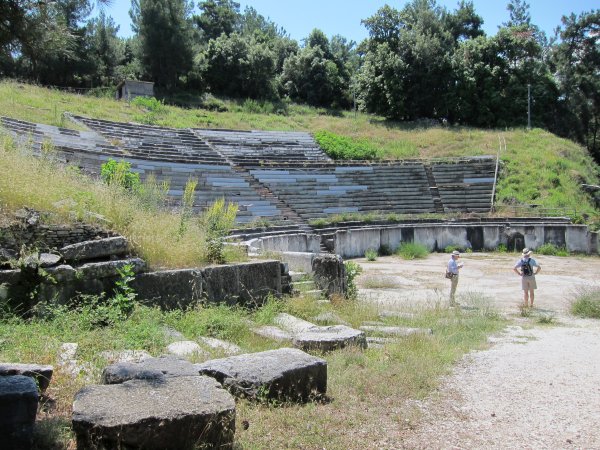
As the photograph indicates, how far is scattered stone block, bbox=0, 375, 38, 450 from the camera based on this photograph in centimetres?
372

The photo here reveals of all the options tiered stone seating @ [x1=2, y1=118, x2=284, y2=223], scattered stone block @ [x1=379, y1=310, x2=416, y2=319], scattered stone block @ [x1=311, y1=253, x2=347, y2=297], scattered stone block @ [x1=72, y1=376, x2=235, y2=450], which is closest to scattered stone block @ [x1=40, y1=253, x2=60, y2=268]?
scattered stone block @ [x1=72, y1=376, x2=235, y2=450]

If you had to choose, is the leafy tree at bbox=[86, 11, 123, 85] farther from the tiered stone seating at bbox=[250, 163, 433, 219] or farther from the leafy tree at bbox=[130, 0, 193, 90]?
the tiered stone seating at bbox=[250, 163, 433, 219]

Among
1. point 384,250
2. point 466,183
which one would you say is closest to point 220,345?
point 384,250

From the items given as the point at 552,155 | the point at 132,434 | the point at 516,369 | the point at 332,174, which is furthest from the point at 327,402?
→ the point at 552,155

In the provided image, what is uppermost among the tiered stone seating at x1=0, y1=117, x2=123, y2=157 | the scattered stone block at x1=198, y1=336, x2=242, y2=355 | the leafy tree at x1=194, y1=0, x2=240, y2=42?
the leafy tree at x1=194, y1=0, x2=240, y2=42

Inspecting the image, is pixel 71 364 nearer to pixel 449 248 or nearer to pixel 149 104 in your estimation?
pixel 449 248

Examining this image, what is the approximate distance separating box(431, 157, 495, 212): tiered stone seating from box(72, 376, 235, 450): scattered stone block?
2696 cm

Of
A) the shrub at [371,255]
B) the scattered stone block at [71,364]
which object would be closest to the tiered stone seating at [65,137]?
the shrub at [371,255]

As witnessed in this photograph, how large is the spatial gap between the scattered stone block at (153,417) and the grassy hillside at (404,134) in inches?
1064

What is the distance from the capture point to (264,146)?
37.1 meters

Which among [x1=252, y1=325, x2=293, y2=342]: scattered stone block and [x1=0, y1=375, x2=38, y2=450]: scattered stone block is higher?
[x1=0, y1=375, x2=38, y2=450]: scattered stone block

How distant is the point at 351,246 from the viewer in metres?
25.3

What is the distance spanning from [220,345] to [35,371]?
8.13 ft

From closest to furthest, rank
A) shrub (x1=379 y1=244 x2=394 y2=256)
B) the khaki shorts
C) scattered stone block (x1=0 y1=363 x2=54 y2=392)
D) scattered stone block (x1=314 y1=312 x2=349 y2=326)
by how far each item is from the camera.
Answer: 1. scattered stone block (x1=0 y1=363 x2=54 y2=392)
2. scattered stone block (x1=314 y1=312 x2=349 y2=326)
3. the khaki shorts
4. shrub (x1=379 y1=244 x2=394 y2=256)
